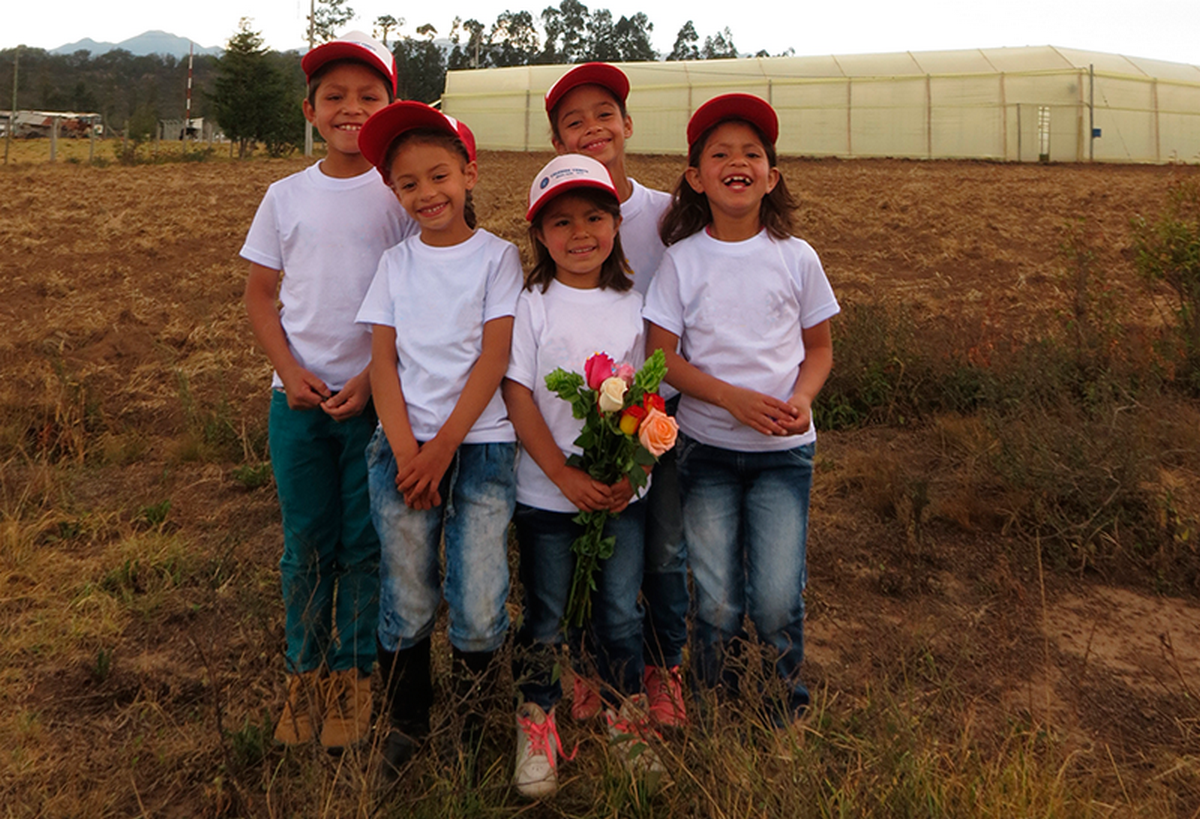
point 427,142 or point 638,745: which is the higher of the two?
point 427,142

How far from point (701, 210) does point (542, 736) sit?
152 centimetres

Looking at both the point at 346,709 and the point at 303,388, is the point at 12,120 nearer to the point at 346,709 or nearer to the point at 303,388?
the point at 303,388

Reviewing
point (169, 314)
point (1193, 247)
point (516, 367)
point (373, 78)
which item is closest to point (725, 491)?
point (516, 367)

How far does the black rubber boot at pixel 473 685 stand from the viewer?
8.00 feet

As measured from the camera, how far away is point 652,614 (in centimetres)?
274

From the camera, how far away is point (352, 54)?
8.58ft

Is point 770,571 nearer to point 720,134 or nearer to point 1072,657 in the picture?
point 720,134

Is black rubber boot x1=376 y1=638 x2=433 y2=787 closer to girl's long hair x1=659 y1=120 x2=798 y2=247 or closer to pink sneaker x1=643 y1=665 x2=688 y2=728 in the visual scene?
pink sneaker x1=643 y1=665 x2=688 y2=728

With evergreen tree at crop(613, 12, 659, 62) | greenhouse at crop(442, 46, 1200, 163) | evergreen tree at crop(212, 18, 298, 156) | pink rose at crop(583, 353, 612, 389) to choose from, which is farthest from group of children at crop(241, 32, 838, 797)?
evergreen tree at crop(613, 12, 659, 62)

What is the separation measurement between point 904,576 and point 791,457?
1574 mm

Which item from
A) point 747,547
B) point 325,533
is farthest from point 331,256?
point 747,547

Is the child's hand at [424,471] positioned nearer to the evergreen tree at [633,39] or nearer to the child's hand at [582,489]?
the child's hand at [582,489]

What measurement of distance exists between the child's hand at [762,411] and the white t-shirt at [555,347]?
0.33 metres

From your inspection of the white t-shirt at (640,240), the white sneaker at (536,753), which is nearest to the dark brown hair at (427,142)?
the white t-shirt at (640,240)
